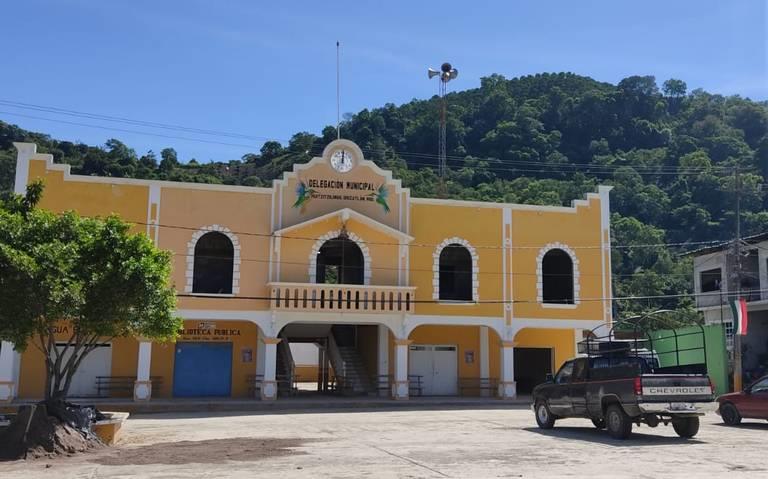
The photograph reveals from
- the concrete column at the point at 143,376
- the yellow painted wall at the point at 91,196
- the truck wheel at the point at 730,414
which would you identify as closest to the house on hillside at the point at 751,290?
the truck wheel at the point at 730,414

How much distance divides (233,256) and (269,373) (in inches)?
182

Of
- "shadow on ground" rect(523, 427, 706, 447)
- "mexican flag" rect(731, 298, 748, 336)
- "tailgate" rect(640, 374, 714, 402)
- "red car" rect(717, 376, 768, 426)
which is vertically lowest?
"shadow on ground" rect(523, 427, 706, 447)

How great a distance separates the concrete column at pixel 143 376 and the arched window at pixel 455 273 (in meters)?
11.8

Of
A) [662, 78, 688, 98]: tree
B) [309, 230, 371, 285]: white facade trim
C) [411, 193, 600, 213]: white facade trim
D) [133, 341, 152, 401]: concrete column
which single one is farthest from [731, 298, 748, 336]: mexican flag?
[662, 78, 688, 98]: tree

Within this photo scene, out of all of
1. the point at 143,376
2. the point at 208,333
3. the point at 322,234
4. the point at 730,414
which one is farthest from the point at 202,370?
the point at 730,414

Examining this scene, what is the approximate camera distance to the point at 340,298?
28.8 meters

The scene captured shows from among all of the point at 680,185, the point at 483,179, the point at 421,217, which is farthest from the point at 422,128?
the point at 421,217

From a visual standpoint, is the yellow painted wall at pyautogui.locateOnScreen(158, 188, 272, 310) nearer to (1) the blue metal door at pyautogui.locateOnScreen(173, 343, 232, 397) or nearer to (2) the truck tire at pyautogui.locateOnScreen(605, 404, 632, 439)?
(1) the blue metal door at pyautogui.locateOnScreen(173, 343, 232, 397)

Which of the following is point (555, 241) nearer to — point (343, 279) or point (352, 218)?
point (352, 218)

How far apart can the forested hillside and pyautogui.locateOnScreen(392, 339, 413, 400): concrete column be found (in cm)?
2550

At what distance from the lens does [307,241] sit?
96.0 ft

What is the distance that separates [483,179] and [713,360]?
137ft

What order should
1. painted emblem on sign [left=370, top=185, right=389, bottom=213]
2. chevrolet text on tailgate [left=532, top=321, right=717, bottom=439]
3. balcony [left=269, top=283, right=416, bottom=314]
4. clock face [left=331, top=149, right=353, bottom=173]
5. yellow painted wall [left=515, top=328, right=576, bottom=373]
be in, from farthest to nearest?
yellow painted wall [left=515, top=328, right=576, bottom=373]
painted emblem on sign [left=370, top=185, right=389, bottom=213]
clock face [left=331, top=149, right=353, bottom=173]
balcony [left=269, top=283, right=416, bottom=314]
chevrolet text on tailgate [left=532, top=321, right=717, bottom=439]

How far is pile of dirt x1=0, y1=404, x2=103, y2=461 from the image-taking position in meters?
14.2
